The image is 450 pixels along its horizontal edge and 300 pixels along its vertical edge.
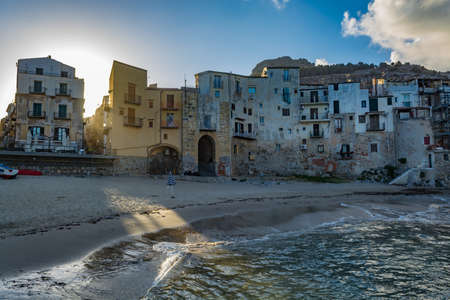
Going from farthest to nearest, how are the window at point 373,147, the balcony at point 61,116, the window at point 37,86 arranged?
the window at point 373,147, the balcony at point 61,116, the window at point 37,86

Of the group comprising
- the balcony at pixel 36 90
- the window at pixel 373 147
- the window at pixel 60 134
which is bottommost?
the window at pixel 373 147

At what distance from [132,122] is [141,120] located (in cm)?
127

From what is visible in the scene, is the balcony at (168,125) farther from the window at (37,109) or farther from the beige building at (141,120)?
the window at (37,109)

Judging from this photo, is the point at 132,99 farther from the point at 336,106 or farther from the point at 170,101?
the point at 336,106

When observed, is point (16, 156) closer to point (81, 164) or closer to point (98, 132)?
point (81, 164)

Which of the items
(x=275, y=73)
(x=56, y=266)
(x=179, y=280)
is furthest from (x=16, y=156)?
(x=275, y=73)

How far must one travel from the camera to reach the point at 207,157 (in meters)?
42.8

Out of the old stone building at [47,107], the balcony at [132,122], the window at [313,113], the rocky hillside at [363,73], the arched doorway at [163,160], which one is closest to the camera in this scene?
the old stone building at [47,107]

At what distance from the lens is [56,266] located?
6.34 meters

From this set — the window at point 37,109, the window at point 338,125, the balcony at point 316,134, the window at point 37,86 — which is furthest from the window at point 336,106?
the window at point 37,86

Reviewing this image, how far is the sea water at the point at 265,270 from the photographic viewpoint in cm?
566

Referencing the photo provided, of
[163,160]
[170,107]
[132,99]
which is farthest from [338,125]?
[132,99]

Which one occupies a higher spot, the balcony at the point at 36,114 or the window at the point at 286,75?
the window at the point at 286,75

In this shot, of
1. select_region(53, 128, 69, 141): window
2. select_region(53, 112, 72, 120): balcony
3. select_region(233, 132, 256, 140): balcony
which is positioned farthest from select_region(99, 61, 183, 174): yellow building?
select_region(233, 132, 256, 140): balcony
